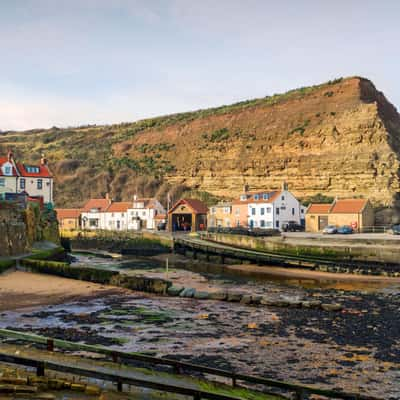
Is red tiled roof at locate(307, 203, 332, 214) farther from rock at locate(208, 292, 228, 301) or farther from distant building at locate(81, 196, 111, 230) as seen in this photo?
distant building at locate(81, 196, 111, 230)

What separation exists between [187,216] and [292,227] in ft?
67.0

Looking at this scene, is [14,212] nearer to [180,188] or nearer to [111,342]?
[111,342]

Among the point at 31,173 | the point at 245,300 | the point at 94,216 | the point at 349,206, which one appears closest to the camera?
the point at 245,300

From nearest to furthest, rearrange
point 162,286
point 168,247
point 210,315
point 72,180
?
point 210,315, point 162,286, point 168,247, point 72,180

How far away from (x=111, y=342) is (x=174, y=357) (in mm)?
3422

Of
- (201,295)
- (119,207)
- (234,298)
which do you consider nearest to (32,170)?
(119,207)

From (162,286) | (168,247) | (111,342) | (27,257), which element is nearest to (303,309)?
(162,286)

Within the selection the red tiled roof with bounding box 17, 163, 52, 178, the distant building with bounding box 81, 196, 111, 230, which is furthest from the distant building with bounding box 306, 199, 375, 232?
the distant building with bounding box 81, 196, 111, 230

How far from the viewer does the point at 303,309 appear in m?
26.7

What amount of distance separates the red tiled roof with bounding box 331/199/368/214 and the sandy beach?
4367cm

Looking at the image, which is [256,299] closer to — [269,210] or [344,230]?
[344,230]

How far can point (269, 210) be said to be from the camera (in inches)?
2808

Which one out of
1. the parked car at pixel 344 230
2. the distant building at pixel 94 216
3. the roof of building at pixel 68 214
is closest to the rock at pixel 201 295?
the parked car at pixel 344 230

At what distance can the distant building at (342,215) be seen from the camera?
64750 millimetres
